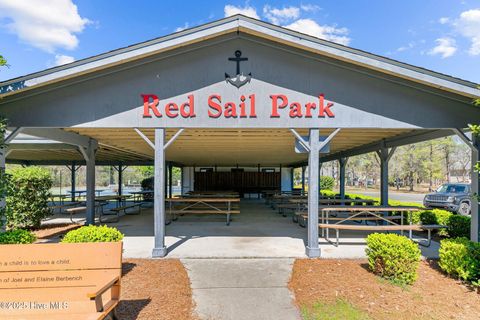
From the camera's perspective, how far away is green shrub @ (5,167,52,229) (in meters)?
9.09

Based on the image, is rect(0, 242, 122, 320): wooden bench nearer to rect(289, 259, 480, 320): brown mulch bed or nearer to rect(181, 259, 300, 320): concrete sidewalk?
rect(181, 259, 300, 320): concrete sidewalk

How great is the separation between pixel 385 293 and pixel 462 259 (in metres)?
1.83

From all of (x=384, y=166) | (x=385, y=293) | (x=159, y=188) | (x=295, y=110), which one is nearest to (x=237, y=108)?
(x=295, y=110)

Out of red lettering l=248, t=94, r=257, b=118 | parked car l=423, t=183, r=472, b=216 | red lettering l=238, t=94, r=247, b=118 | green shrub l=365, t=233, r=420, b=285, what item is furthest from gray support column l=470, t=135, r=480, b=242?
parked car l=423, t=183, r=472, b=216

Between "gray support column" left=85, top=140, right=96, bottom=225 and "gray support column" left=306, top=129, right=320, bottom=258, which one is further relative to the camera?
"gray support column" left=85, top=140, right=96, bottom=225

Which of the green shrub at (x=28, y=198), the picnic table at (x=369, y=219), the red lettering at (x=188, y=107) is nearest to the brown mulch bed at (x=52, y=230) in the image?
the green shrub at (x=28, y=198)

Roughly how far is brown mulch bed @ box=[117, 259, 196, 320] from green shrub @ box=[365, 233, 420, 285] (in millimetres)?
3525

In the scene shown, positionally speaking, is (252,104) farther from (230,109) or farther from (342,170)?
(342,170)

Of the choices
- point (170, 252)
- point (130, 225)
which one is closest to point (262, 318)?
point (170, 252)

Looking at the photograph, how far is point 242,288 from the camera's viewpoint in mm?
4645

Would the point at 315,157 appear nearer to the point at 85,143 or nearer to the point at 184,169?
the point at 85,143

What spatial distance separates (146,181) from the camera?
24656mm

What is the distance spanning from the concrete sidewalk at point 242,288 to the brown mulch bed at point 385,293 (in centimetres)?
30

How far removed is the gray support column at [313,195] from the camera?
639 cm
